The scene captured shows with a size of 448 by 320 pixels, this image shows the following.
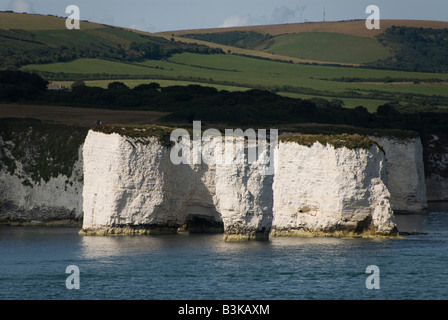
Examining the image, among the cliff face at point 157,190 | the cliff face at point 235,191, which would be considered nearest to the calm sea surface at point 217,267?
the cliff face at point 157,190

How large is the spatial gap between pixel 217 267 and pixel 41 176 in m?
27.0

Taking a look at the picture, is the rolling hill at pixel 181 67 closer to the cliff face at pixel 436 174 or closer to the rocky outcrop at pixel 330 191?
the cliff face at pixel 436 174

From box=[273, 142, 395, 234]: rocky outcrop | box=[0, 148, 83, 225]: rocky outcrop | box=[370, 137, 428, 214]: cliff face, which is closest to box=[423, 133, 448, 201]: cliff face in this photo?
box=[370, 137, 428, 214]: cliff face

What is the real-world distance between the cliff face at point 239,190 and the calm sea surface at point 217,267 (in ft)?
5.21

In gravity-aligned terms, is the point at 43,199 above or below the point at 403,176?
below

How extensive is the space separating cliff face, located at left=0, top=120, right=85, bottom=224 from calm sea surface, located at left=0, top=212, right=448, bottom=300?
7810 mm

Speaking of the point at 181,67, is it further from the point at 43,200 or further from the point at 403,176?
the point at 43,200

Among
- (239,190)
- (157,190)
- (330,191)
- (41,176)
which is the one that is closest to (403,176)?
(330,191)

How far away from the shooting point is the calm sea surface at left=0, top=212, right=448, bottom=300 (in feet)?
136

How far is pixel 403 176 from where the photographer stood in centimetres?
8875

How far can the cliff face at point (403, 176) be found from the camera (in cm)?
8838

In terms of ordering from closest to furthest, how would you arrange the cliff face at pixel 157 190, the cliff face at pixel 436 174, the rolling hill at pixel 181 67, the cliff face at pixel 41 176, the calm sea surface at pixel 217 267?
the calm sea surface at pixel 217 267, the cliff face at pixel 157 190, the cliff face at pixel 41 176, the cliff face at pixel 436 174, the rolling hill at pixel 181 67

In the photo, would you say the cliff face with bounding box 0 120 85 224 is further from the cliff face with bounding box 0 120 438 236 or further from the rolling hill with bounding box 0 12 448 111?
the rolling hill with bounding box 0 12 448 111
